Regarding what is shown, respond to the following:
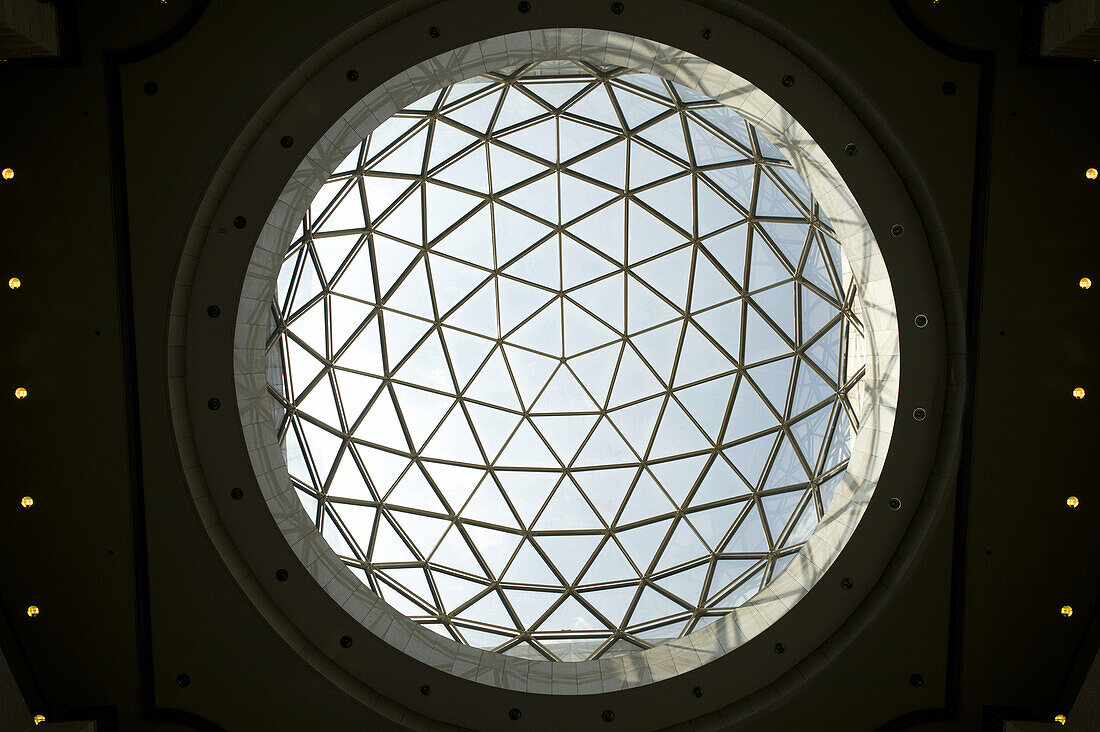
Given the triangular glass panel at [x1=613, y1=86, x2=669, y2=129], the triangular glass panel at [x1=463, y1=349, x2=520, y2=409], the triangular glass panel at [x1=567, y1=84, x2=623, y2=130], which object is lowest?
the triangular glass panel at [x1=463, y1=349, x2=520, y2=409]

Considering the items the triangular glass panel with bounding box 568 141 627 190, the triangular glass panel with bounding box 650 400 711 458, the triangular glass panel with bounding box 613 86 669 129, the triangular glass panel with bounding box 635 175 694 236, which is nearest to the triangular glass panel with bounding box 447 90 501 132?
the triangular glass panel with bounding box 568 141 627 190

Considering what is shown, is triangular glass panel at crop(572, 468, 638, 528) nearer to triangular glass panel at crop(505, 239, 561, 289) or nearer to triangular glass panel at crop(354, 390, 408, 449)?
triangular glass panel at crop(354, 390, 408, 449)

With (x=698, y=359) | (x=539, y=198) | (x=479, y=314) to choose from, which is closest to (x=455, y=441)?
(x=479, y=314)

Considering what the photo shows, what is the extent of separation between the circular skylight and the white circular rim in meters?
2.13

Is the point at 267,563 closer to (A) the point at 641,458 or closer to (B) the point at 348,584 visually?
(B) the point at 348,584

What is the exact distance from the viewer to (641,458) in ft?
63.3

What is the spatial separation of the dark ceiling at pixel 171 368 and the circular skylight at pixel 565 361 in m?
3.38

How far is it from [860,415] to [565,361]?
8.28m

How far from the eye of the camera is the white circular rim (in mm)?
11977

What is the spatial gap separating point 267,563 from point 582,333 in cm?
1040

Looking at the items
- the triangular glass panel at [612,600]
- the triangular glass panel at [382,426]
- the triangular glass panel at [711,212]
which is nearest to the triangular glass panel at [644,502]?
the triangular glass panel at [612,600]

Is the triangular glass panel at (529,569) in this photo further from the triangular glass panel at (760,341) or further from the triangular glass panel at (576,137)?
the triangular glass panel at (576,137)

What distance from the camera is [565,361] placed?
19656 millimetres

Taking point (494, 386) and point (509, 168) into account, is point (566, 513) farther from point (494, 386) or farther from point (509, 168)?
point (509, 168)
